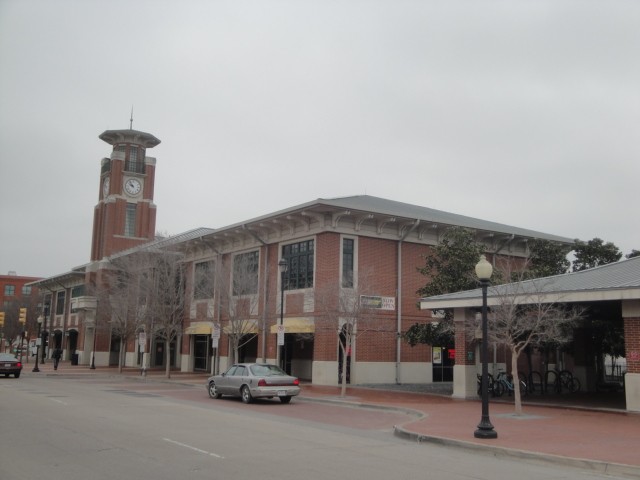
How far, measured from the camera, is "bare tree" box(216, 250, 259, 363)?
106 ft

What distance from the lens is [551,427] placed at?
588 inches

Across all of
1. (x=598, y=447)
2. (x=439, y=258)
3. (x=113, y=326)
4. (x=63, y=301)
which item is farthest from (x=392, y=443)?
(x=63, y=301)

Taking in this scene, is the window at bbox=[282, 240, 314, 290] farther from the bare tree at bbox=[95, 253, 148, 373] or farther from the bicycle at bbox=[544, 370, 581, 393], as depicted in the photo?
the bicycle at bbox=[544, 370, 581, 393]

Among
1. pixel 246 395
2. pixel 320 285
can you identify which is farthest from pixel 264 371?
pixel 320 285

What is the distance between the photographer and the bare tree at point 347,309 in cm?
2422

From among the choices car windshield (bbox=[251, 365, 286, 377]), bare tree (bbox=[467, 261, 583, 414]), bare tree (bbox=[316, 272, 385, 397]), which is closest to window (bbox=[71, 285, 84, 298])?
bare tree (bbox=[316, 272, 385, 397])

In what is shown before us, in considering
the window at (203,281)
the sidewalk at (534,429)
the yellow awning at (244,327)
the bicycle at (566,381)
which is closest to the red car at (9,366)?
the window at (203,281)

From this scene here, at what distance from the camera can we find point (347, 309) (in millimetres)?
24531

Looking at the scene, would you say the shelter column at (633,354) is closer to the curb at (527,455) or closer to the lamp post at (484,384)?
the lamp post at (484,384)

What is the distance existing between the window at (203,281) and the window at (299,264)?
6.51 metres

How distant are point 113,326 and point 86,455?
123 feet

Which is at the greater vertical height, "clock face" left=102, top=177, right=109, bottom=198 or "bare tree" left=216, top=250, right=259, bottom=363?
"clock face" left=102, top=177, right=109, bottom=198

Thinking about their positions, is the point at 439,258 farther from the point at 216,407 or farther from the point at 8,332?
the point at 8,332

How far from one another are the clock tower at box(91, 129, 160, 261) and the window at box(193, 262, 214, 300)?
1594 centimetres
